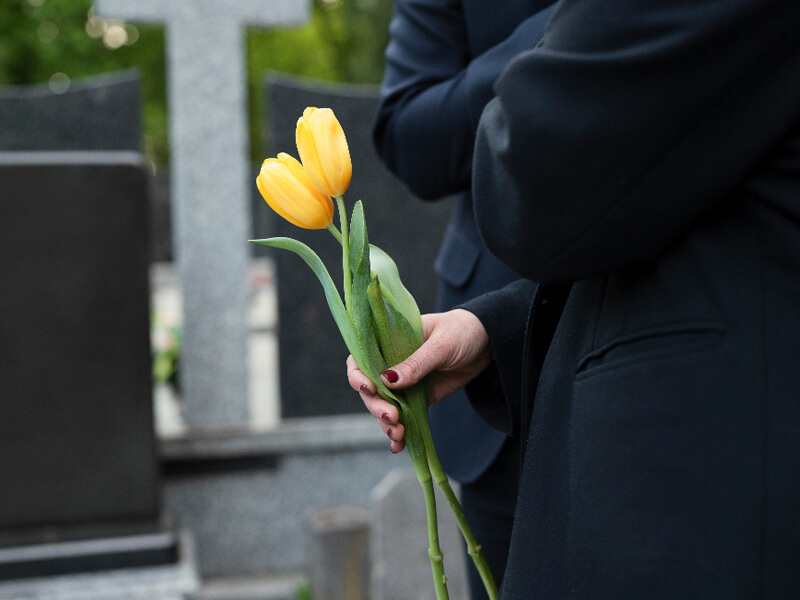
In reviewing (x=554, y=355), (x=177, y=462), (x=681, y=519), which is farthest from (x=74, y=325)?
(x=681, y=519)

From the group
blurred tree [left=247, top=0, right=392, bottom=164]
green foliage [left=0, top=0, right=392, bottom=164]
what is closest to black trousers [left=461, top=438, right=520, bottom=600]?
green foliage [left=0, top=0, right=392, bottom=164]

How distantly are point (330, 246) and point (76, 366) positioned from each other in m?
1.27

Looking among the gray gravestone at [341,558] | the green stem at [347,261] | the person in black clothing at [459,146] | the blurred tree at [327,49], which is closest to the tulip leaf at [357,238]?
the green stem at [347,261]

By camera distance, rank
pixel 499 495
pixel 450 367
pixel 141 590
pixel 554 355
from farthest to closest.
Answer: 1. pixel 141 590
2. pixel 499 495
3. pixel 450 367
4. pixel 554 355

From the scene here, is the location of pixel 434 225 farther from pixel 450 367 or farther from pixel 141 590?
pixel 450 367

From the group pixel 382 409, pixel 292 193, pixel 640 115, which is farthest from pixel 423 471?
pixel 640 115

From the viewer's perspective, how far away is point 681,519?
76 cm

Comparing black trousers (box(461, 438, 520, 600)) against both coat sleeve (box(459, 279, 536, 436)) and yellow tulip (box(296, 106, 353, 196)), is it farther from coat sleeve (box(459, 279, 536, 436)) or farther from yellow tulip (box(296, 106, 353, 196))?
yellow tulip (box(296, 106, 353, 196))

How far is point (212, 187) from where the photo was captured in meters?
3.75

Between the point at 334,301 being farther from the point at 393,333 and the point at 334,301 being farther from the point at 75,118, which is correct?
the point at 75,118

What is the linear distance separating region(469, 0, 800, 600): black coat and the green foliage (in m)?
15.2

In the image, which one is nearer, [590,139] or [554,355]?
[590,139]

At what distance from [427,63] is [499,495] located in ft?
2.53

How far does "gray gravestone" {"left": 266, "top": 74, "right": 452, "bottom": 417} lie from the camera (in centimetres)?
387
